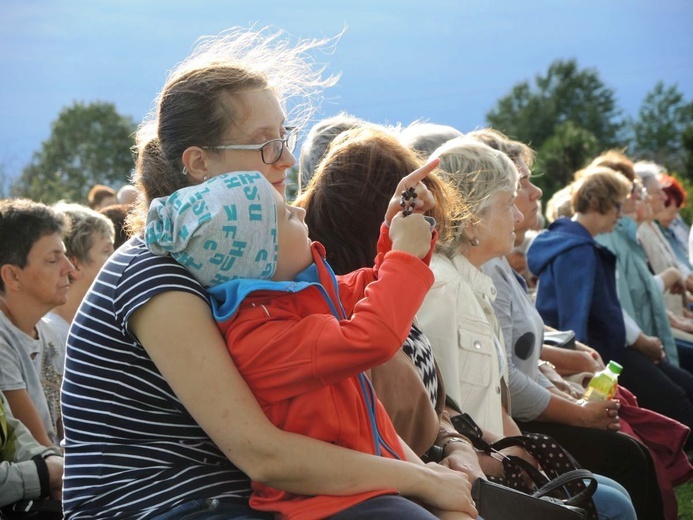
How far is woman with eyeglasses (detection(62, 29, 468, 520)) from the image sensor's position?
184 centimetres

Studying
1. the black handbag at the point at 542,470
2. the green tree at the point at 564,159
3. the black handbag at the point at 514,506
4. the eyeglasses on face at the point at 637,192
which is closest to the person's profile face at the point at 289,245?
the black handbag at the point at 514,506

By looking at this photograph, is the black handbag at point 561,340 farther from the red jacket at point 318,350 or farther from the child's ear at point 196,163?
the child's ear at point 196,163

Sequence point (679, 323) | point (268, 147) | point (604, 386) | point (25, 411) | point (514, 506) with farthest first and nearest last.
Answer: point (679, 323)
point (604, 386)
point (25, 411)
point (514, 506)
point (268, 147)

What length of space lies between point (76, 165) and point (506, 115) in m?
27.3

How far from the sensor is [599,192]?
235 inches

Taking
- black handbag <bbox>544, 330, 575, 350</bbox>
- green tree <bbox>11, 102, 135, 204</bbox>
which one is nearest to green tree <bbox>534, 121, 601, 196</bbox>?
green tree <bbox>11, 102, 135, 204</bbox>

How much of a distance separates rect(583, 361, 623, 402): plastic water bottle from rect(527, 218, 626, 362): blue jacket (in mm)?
1265

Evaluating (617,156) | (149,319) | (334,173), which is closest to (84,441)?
(149,319)

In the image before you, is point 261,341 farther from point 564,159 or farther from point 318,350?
point 564,159

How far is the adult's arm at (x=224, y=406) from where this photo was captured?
1.83 m

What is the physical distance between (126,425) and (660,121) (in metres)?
61.2

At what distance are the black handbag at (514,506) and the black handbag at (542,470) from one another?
10cm

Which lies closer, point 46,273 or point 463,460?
point 463,460

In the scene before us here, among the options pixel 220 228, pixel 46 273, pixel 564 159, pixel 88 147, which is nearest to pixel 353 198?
pixel 220 228
